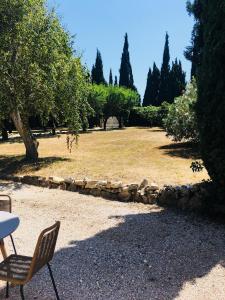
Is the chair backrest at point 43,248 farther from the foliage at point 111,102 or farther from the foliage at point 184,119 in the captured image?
the foliage at point 111,102

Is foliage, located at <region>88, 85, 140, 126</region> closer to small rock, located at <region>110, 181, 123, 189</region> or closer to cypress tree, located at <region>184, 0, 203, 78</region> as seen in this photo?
small rock, located at <region>110, 181, 123, 189</region>

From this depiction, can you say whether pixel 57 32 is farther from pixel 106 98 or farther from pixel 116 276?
pixel 106 98

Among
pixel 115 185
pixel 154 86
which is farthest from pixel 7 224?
pixel 154 86

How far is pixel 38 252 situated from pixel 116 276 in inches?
77.2

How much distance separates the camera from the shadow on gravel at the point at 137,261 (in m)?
5.60

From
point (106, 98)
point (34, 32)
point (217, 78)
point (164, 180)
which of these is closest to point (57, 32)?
point (34, 32)

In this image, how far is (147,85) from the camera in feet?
199

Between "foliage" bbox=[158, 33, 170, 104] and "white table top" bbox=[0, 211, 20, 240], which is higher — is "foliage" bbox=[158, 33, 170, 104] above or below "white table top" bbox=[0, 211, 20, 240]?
above

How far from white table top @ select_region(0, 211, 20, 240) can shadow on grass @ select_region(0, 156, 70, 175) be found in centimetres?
991

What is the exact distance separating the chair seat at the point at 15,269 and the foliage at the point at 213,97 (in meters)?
4.55

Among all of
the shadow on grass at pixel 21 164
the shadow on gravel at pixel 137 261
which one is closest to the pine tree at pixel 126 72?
the shadow on grass at pixel 21 164

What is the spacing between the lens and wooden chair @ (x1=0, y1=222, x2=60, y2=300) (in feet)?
14.4

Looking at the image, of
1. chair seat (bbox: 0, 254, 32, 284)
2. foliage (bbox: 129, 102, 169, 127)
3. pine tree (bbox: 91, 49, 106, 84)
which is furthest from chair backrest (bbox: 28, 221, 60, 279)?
pine tree (bbox: 91, 49, 106, 84)

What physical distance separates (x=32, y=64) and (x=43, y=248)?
11.2 meters
